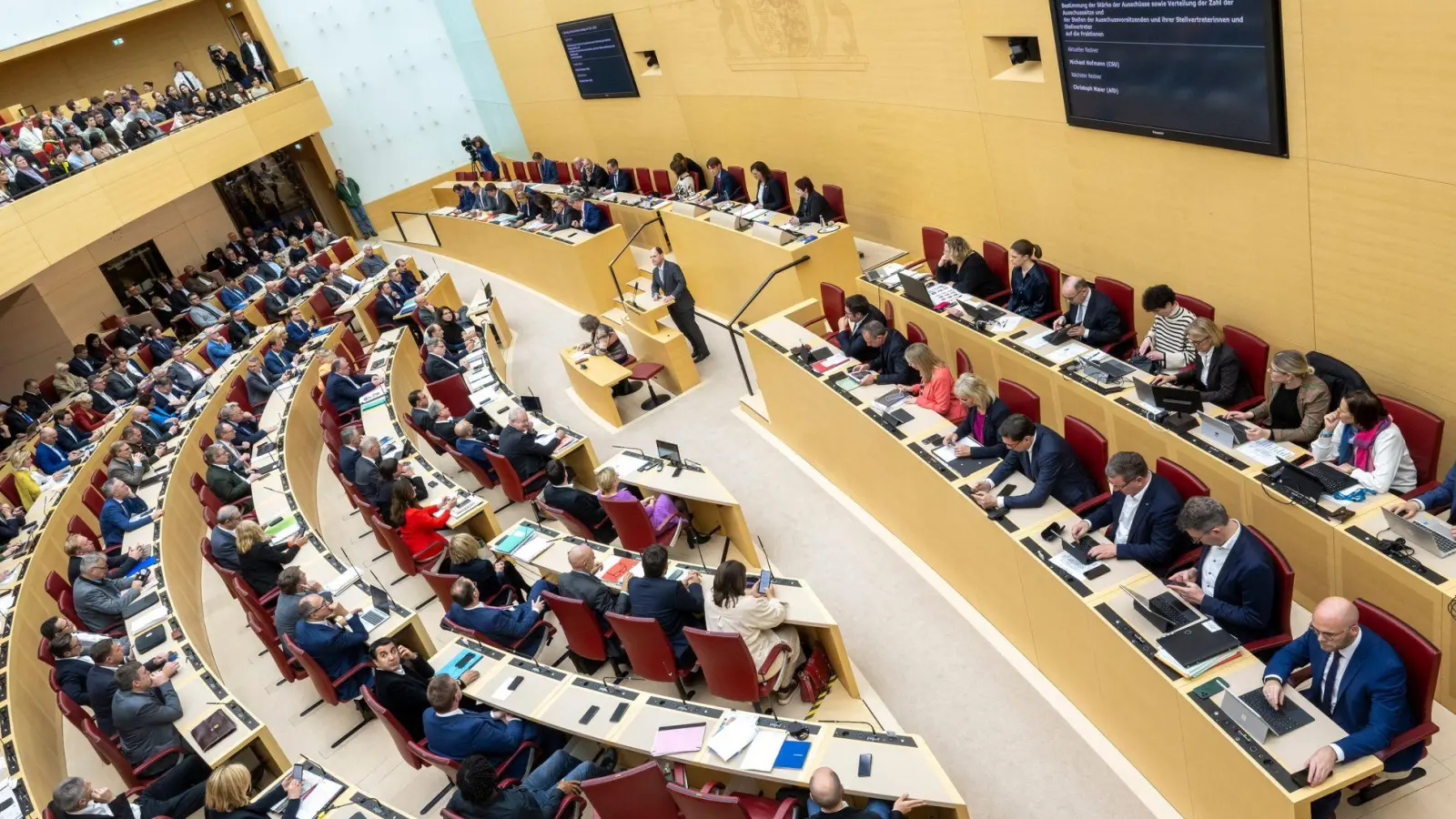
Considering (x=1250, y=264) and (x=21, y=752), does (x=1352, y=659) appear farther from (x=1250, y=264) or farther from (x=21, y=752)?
(x=21, y=752)

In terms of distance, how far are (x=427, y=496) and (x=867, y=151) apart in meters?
6.11

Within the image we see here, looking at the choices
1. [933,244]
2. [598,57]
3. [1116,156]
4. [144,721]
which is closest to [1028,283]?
[1116,156]

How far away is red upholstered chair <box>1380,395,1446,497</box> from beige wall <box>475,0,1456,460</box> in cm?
81

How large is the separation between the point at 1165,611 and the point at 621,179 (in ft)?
37.5

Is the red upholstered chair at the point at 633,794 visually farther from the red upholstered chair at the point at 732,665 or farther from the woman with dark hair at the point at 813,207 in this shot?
the woman with dark hair at the point at 813,207

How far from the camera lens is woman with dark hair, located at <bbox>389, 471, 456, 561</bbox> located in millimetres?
7500

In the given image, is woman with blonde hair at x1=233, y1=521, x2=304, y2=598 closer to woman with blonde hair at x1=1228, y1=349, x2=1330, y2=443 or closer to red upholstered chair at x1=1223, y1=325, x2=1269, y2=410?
→ woman with blonde hair at x1=1228, y1=349, x2=1330, y2=443

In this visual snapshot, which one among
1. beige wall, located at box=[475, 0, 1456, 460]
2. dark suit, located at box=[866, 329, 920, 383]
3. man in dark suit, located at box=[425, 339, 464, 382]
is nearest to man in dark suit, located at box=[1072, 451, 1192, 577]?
beige wall, located at box=[475, 0, 1456, 460]

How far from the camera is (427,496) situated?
25.9 feet

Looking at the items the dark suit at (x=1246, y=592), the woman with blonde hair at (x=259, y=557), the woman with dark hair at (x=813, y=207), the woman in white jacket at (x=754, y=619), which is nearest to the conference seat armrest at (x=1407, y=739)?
the dark suit at (x=1246, y=592)

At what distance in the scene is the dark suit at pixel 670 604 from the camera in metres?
5.67

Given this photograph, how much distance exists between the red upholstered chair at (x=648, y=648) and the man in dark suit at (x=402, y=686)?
0.92m

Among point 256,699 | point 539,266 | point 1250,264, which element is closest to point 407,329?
point 539,266

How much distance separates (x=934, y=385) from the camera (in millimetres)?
6664
